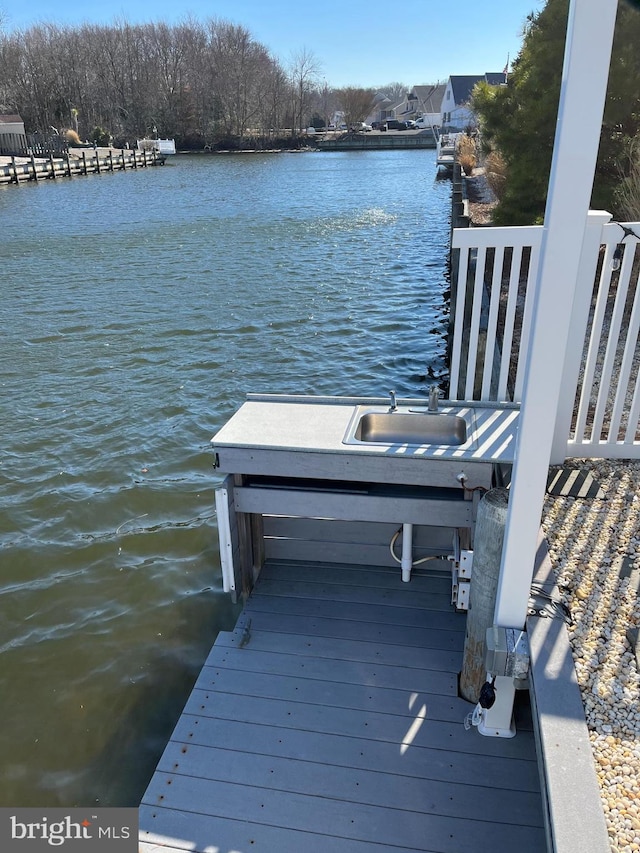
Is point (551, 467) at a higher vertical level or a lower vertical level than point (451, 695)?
higher

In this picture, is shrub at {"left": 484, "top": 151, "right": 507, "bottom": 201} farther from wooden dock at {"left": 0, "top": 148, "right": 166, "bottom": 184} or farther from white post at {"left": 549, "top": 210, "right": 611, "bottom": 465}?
wooden dock at {"left": 0, "top": 148, "right": 166, "bottom": 184}

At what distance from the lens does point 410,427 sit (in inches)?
137

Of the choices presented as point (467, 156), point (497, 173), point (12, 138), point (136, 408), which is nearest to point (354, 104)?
point (12, 138)

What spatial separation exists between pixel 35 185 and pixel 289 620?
116ft

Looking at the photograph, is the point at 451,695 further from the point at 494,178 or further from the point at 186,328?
the point at 494,178

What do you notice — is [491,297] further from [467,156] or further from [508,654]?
[467,156]

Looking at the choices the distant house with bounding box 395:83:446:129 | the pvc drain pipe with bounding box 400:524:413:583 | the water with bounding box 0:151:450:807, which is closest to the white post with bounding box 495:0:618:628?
the pvc drain pipe with bounding box 400:524:413:583

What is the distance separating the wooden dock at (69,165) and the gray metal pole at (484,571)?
36.9 meters

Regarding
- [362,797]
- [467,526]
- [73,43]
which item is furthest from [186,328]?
[73,43]

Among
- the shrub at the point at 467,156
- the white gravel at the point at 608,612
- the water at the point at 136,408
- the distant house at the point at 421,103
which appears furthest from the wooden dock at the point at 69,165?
the distant house at the point at 421,103

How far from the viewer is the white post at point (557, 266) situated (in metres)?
1.59

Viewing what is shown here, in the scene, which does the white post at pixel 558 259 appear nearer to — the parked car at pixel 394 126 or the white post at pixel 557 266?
the white post at pixel 557 266

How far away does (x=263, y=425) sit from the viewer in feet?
10.9

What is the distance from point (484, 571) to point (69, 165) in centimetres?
4115
